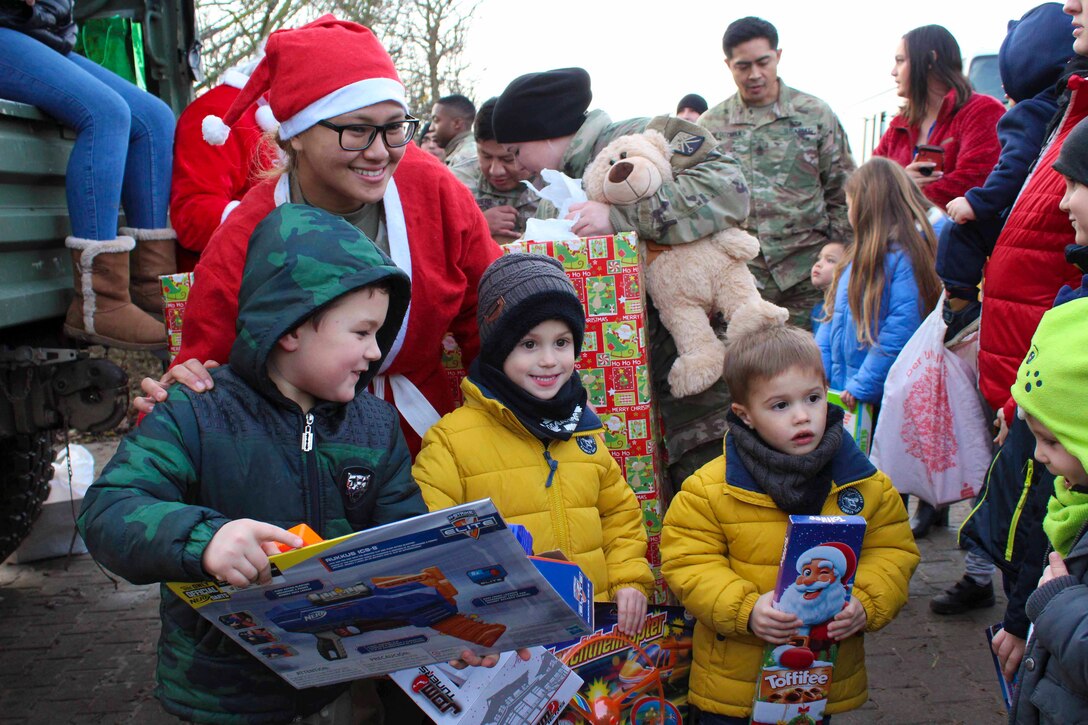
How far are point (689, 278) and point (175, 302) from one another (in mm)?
1586

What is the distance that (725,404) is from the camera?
343cm

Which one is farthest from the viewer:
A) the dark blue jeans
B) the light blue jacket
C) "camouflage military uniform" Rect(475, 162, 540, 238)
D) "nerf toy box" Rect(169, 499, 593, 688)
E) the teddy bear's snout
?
the light blue jacket

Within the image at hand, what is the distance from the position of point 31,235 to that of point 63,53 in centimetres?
81

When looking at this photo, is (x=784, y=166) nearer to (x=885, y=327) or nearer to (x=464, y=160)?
(x=885, y=327)

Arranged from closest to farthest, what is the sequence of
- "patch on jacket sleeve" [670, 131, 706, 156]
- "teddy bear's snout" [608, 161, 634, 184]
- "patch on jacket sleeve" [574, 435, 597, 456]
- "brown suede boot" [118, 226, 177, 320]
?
"patch on jacket sleeve" [574, 435, 597, 456] < "teddy bear's snout" [608, 161, 634, 184] < "patch on jacket sleeve" [670, 131, 706, 156] < "brown suede boot" [118, 226, 177, 320]

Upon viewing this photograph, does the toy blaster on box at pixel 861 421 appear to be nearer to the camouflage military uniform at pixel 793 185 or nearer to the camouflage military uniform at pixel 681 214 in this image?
the camouflage military uniform at pixel 793 185

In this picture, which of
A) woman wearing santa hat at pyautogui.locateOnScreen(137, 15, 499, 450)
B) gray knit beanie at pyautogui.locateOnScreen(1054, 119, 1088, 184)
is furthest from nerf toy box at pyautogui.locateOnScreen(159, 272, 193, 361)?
gray knit beanie at pyautogui.locateOnScreen(1054, 119, 1088, 184)

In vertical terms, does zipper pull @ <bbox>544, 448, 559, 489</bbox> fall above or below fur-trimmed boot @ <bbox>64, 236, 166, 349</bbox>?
below

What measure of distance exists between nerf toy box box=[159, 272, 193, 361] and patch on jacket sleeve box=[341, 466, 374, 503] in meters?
0.95

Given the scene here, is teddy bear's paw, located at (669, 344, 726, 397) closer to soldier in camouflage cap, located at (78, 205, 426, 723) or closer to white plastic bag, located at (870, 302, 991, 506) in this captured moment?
white plastic bag, located at (870, 302, 991, 506)

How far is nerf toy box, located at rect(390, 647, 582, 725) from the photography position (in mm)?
2289

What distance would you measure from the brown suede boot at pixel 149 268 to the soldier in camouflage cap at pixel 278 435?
1.81 meters

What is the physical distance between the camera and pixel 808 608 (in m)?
2.51

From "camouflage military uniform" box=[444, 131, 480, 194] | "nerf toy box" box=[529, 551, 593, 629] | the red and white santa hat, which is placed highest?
the red and white santa hat
